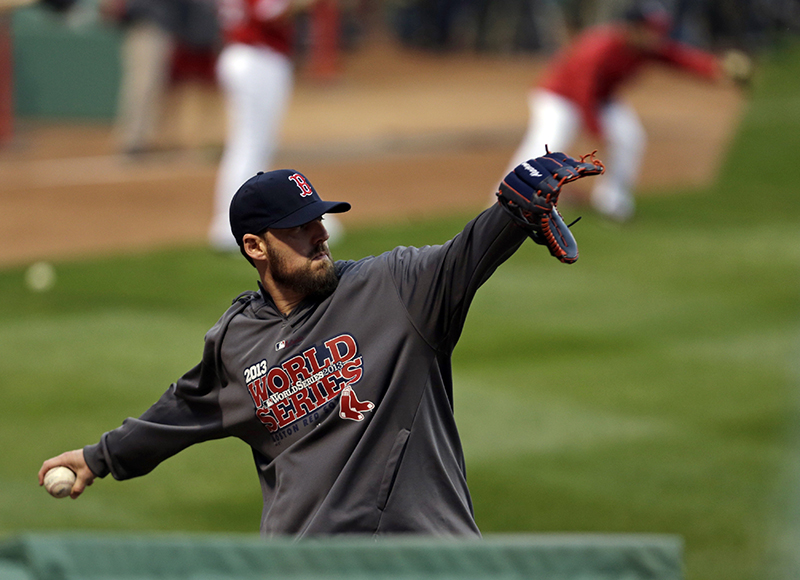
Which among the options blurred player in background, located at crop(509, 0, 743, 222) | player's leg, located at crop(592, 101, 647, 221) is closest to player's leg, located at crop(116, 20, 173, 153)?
blurred player in background, located at crop(509, 0, 743, 222)

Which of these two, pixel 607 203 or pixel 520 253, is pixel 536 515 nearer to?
pixel 520 253

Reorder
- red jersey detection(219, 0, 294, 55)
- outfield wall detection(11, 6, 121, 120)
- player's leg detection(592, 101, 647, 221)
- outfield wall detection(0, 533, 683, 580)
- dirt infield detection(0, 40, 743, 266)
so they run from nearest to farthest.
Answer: outfield wall detection(0, 533, 683, 580)
red jersey detection(219, 0, 294, 55)
dirt infield detection(0, 40, 743, 266)
player's leg detection(592, 101, 647, 221)
outfield wall detection(11, 6, 121, 120)

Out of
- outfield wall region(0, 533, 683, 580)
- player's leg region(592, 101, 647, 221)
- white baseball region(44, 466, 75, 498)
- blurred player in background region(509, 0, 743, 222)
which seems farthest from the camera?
player's leg region(592, 101, 647, 221)

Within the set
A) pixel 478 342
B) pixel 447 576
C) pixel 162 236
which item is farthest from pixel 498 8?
pixel 447 576

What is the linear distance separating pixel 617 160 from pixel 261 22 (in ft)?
13.4

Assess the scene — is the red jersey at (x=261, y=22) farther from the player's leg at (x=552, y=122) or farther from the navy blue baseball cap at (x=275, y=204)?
the navy blue baseball cap at (x=275, y=204)

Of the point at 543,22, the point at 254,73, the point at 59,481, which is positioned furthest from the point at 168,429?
the point at 543,22

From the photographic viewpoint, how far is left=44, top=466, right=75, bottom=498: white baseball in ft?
12.1

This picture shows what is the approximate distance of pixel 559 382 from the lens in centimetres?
789

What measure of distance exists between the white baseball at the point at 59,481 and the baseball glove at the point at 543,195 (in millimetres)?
1603

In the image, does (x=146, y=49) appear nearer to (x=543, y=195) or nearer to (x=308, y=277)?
(x=308, y=277)

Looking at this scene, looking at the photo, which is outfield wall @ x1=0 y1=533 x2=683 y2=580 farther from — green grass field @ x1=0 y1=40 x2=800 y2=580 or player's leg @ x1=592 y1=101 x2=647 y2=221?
player's leg @ x1=592 y1=101 x2=647 y2=221

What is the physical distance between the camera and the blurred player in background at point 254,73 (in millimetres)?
9930

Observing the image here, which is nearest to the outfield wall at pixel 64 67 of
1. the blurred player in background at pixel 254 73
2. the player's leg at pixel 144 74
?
the player's leg at pixel 144 74
